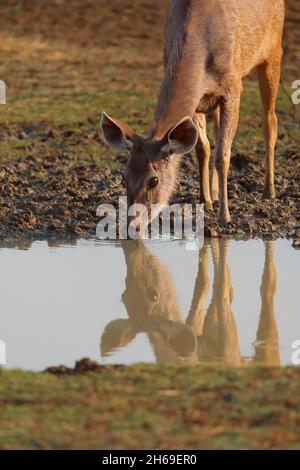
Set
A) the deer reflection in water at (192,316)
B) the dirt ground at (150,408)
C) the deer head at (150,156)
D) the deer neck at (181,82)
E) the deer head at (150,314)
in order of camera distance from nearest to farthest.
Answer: the dirt ground at (150,408), the deer reflection in water at (192,316), the deer head at (150,314), the deer head at (150,156), the deer neck at (181,82)

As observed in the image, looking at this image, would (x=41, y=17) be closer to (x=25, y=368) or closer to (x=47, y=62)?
(x=47, y=62)

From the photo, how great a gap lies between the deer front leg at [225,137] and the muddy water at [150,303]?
0.70 meters

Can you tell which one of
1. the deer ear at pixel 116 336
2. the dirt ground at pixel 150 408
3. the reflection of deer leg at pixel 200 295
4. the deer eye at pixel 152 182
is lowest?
the dirt ground at pixel 150 408

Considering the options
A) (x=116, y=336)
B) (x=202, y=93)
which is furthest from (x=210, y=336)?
(x=202, y=93)

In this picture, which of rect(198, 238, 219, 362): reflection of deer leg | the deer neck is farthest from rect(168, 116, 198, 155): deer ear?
rect(198, 238, 219, 362): reflection of deer leg

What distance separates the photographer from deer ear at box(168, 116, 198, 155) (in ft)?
31.6

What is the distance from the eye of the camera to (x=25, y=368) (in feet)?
22.3

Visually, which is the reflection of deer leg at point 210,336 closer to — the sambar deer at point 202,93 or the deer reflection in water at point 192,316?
the deer reflection in water at point 192,316

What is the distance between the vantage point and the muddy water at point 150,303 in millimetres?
7215

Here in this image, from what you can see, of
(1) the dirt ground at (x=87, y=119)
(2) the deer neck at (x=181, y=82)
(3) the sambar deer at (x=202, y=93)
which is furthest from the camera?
(1) the dirt ground at (x=87, y=119)

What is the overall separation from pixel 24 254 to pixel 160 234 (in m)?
1.32

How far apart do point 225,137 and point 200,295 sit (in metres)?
2.57

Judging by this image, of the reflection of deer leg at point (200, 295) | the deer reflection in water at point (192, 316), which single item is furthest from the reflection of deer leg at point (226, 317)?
the reflection of deer leg at point (200, 295)

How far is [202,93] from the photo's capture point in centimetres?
1041
